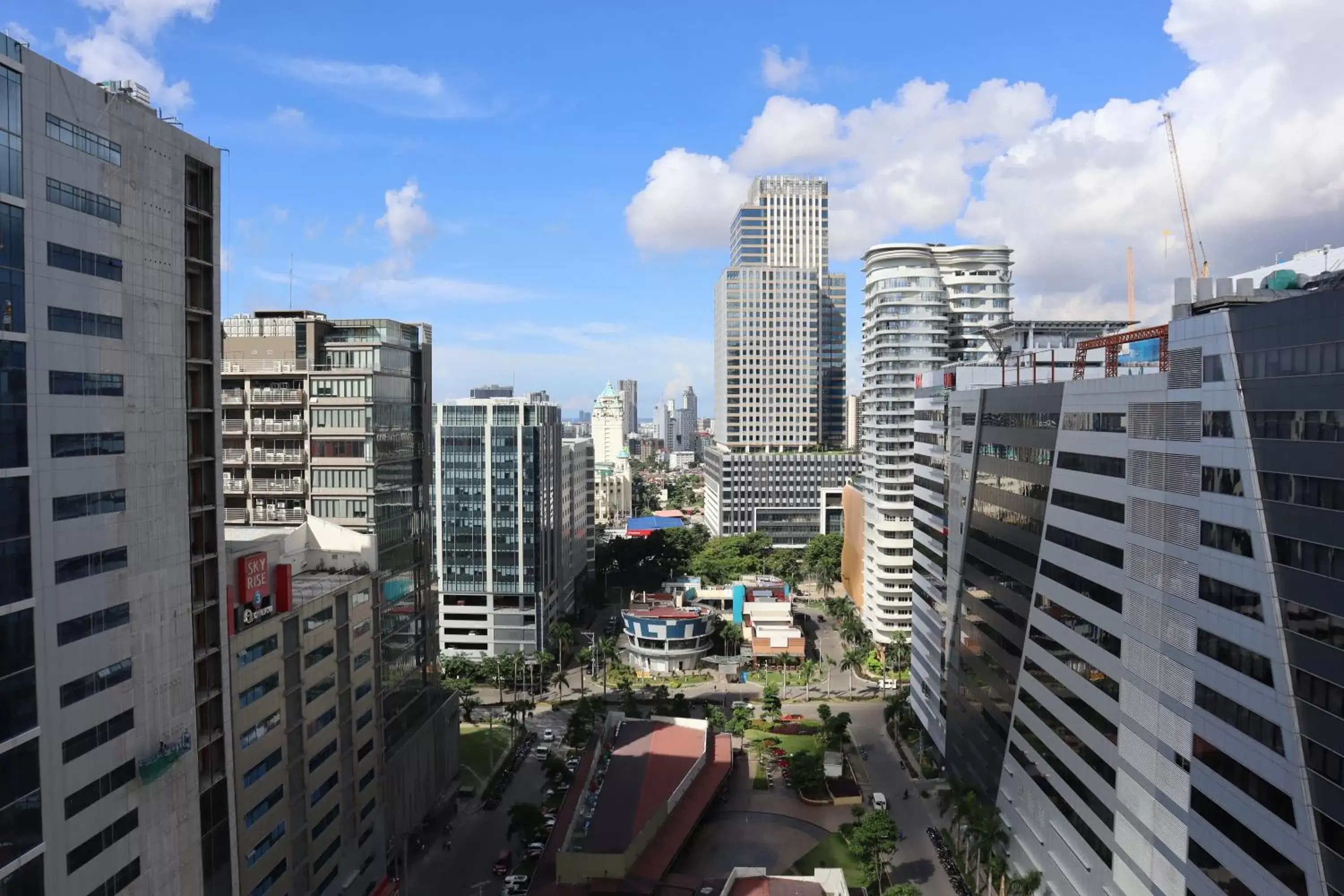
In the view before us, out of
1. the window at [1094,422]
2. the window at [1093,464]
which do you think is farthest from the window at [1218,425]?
the window at [1093,464]

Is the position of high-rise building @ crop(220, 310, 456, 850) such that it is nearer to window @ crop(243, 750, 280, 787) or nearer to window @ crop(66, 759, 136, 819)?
window @ crop(243, 750, 280, 787)

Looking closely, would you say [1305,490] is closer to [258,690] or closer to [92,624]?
[92,624]

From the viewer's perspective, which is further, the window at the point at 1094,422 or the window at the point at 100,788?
the window at the point at 1094,422

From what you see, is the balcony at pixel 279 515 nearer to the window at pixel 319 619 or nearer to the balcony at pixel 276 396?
the balcony at pixel 276 396

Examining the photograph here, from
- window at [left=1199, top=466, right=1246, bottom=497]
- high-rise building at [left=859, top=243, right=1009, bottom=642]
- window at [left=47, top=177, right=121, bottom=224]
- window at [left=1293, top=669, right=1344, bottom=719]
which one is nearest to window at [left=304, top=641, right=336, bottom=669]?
window at [left=47, top=177, right=121, bottom=224]

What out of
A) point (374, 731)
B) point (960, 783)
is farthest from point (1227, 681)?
point (374, 731)
